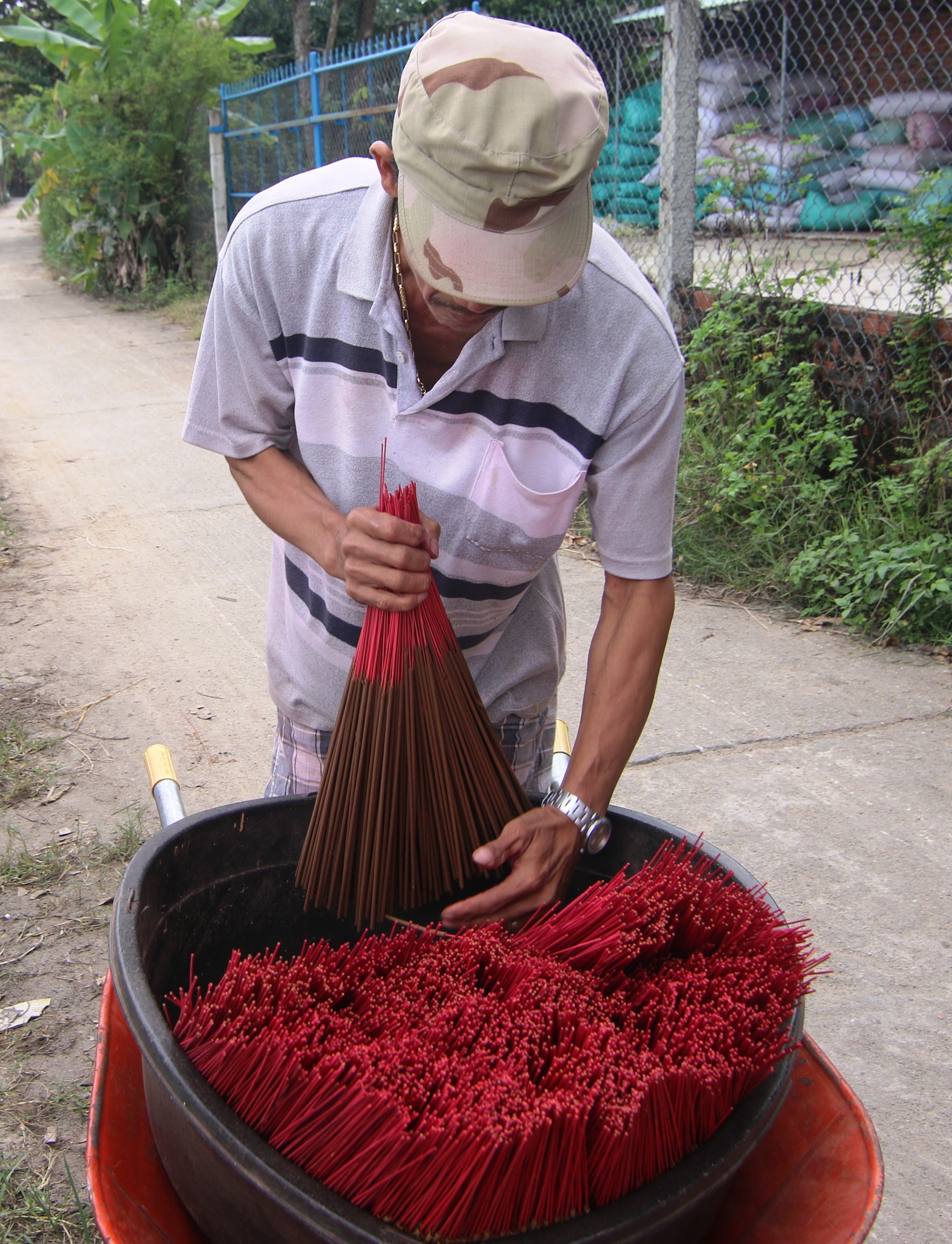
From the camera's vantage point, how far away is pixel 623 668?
5.29ft

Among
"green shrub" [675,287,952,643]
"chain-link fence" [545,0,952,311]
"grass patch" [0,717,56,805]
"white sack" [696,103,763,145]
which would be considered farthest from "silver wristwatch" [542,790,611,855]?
"white sack" [696,103,763,145]

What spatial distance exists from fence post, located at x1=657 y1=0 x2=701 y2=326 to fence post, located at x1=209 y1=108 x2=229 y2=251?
21.2 feet

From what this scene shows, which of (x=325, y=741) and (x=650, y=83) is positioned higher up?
(x=650, y=83)

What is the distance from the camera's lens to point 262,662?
12.7 ft

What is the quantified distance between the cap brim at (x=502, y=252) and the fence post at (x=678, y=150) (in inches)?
162

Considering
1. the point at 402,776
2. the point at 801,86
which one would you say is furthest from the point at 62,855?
the point at 801,86

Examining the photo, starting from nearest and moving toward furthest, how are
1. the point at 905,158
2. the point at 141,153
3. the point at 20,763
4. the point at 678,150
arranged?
the point at 20,763
the point at 678,150
the point at 905,158
the point at 141,153

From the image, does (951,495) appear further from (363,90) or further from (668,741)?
(363,90)

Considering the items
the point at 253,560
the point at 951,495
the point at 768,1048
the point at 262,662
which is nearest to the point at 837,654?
the point at 951,495

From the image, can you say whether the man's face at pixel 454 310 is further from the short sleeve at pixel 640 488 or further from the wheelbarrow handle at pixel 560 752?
the wheelbarrow handle at pixel 560 752

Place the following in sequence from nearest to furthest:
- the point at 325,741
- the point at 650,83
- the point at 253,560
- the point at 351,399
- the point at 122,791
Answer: the point at 351,399 < the point at 325,741 < the point at 122,791 < the point at 253,560 < the point at 650,83

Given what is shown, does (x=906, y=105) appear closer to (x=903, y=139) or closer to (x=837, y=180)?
(x=903, y=139)

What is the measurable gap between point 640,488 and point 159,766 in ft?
2.82

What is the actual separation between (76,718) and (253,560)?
4.85 feet
